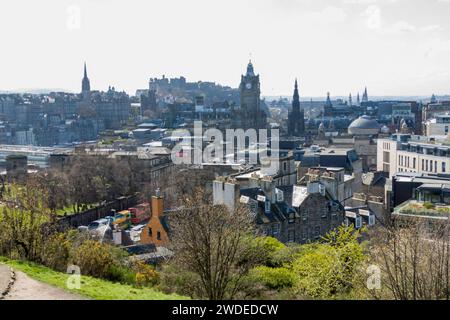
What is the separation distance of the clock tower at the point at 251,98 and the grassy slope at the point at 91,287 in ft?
313

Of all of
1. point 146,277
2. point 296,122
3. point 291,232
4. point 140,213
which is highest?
point 296,122

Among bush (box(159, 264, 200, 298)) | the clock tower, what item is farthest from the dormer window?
the clock tower

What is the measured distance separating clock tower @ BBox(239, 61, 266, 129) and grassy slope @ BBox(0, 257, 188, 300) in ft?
313

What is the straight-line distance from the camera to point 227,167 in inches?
1964

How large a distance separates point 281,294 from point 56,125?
113m

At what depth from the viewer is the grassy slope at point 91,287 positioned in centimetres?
1338

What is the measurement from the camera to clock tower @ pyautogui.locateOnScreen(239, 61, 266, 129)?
112m

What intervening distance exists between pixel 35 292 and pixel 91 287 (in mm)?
1639

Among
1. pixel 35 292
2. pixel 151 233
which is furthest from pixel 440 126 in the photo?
pixel 35 292

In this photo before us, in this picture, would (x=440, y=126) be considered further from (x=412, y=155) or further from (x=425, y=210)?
(x=425, y=210)

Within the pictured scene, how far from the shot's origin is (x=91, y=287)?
1427cm

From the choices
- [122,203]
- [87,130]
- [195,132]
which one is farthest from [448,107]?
[122,203]

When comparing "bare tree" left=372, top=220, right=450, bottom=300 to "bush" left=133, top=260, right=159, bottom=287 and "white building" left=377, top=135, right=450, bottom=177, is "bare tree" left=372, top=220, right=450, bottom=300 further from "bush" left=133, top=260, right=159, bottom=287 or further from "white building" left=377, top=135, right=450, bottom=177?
"white building" left=377, top=135, right=450, bottom=177
